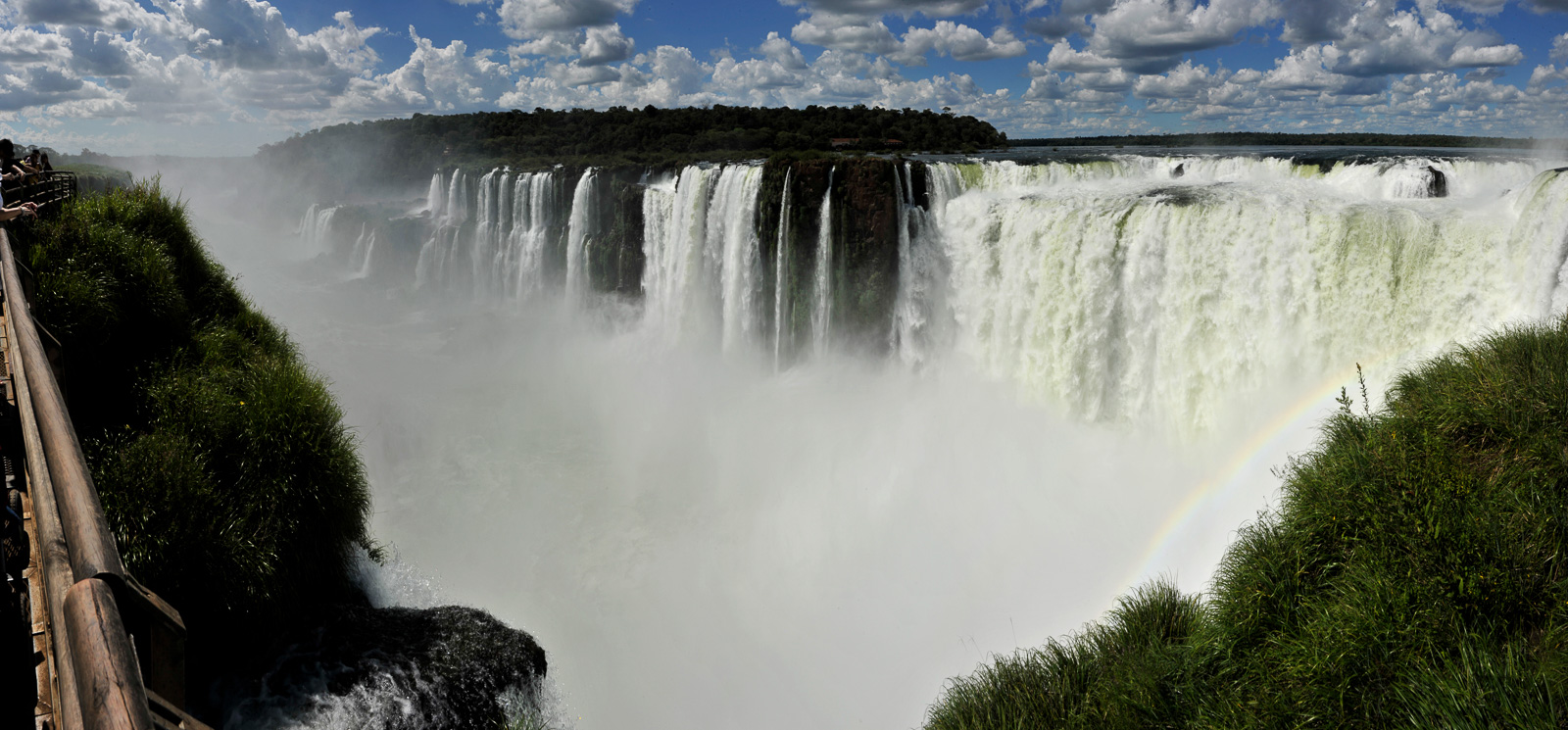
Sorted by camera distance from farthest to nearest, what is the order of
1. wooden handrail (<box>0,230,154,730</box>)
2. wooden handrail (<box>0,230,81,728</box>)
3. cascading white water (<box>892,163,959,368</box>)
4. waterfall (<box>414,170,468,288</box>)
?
waterfall (<box>414,170,468,288</box>)
cascading white water (<box>892,163,959,368</box>)
wooden handrail (<box>0,230,81,728</box>)
wooden handrail (<box>0,230,154,730</box>)

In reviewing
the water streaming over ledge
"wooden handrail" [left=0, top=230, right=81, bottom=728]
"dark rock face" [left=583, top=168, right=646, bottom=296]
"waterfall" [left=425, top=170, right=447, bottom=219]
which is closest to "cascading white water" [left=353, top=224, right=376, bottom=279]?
"waterfall" [left=425, top=170, right=447, bottom=219]

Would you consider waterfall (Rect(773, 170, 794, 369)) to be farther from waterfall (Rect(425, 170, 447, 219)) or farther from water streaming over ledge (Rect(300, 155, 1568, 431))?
waterfall (Rect(425, 170, 447, 219))

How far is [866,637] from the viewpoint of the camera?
12.5 m

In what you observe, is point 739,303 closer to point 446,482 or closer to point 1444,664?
point 446,482

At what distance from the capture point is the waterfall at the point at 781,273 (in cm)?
1981

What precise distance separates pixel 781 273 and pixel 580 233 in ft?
32.1

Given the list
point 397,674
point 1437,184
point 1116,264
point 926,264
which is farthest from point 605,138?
point 397,674

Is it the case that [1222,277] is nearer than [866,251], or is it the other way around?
[1222,277]

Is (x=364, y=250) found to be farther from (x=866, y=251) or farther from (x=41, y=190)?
(x=41, y=190)

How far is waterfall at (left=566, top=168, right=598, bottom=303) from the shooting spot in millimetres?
26500

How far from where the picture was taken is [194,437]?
699 centimetres

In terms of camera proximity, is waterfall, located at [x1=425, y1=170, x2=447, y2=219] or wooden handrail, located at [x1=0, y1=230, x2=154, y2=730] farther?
waterfall, located at [x1=425, y1=170, x2=447, y2=219]

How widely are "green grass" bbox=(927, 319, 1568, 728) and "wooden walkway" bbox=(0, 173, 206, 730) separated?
5.67 metres

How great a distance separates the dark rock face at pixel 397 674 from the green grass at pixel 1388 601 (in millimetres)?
4024
